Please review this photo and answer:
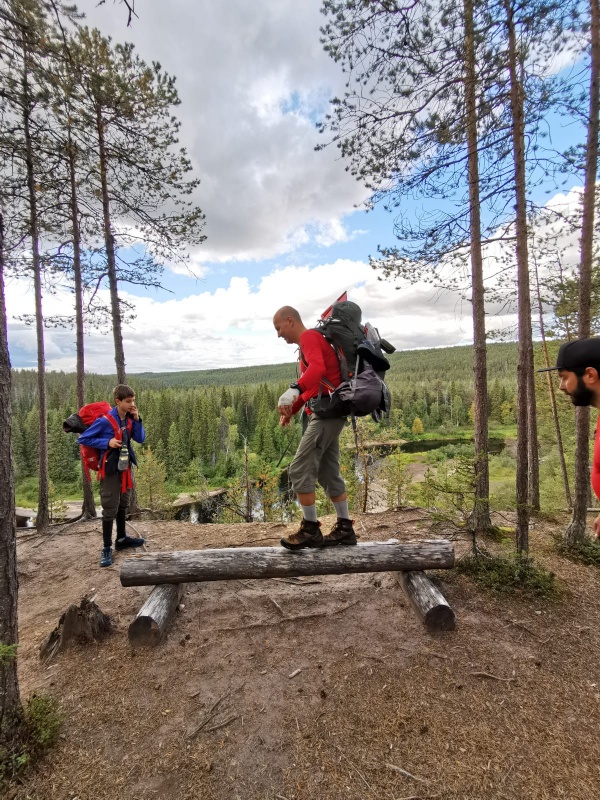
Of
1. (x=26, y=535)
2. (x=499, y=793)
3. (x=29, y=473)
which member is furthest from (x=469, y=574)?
(x=29, y=473)

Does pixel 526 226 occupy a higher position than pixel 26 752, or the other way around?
pixel 526 226

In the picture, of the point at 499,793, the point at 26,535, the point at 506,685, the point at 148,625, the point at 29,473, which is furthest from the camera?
the point at 29,473

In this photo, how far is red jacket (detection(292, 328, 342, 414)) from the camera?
11.6ft

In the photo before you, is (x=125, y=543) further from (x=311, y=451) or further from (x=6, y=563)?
(x=311, y=451)

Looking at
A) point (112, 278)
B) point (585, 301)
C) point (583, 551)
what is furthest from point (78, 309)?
point (583, 551)

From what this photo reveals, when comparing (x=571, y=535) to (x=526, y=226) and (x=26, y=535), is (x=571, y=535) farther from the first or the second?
(x=26, y=535)

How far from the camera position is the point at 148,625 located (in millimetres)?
3602

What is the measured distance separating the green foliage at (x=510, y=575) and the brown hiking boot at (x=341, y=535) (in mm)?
1596

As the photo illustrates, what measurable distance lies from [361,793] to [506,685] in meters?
1.61

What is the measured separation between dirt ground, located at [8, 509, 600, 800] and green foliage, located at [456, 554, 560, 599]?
18cm

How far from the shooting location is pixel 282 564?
4.11m

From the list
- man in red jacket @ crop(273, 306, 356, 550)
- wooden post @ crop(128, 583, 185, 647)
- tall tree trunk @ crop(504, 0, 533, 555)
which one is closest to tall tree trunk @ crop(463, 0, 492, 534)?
tall tree trunk @ crop(504, 0, 533, 555)

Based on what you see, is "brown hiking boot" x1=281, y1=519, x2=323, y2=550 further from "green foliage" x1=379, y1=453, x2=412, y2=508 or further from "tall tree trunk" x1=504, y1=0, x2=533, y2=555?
"green foliage" x1=379, y1=453, x2=412, y2=508

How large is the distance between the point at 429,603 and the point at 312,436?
2.15 meters
